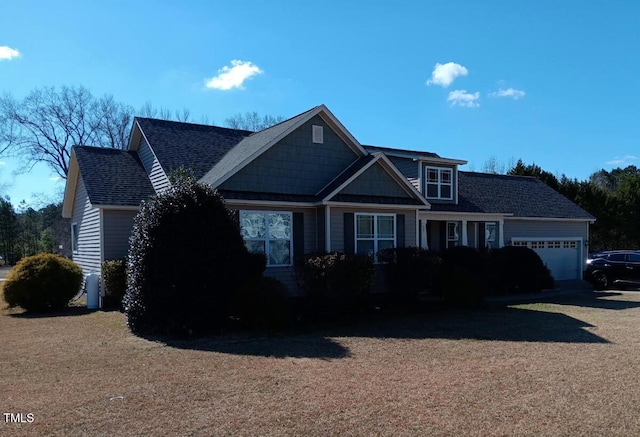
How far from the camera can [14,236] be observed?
170 feet

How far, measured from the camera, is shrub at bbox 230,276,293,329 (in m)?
11.2

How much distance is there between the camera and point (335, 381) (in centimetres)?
702

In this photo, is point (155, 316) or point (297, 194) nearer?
point (155, 316)

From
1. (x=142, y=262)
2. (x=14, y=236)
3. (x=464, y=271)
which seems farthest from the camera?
(x=14, y=236)

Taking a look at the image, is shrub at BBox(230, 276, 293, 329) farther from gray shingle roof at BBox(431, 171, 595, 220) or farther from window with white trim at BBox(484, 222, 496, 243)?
window with white trim at BBox(484, 222, 496, 243)

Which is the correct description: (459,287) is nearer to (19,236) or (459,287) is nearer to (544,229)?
(544,229)

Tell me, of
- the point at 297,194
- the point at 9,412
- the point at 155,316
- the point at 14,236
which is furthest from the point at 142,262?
the point at 14,236

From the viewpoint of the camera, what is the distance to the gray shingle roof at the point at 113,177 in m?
15.8

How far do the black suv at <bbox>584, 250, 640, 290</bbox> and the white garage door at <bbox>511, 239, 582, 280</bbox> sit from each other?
318cm

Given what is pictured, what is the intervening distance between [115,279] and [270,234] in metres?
4.64

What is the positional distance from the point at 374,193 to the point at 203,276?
7.56 meters

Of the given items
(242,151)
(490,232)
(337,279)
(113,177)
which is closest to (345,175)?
(242,151)

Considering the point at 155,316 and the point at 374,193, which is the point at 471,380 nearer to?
the point at 155,316

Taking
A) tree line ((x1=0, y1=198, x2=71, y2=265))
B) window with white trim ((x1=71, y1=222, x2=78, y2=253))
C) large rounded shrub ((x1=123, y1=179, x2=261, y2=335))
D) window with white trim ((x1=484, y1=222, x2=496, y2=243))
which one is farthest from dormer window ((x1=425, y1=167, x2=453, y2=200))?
tree line ((x1=0, y1=198, x2=71, y2=265))
